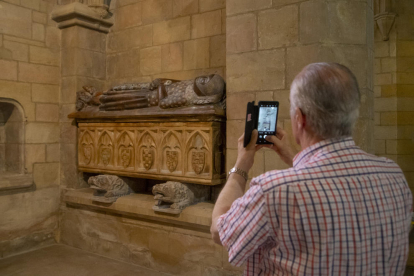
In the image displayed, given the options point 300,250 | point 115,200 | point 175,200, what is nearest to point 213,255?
point 175,200

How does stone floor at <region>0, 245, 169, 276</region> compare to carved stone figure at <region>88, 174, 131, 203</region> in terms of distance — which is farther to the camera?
carved stone figure at <region>88, 174, 131, 203</region>

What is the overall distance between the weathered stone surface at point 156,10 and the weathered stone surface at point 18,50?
1.33 m

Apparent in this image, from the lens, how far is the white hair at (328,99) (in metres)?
0.94

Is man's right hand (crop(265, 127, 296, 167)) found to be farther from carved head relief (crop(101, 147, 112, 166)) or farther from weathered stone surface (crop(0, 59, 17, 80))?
weathered stone surface (crop(0, 59, 17, 80))

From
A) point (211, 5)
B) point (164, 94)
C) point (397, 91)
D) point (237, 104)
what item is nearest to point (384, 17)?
point (397, 91)

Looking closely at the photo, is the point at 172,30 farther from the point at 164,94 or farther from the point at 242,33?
the point at 242,33

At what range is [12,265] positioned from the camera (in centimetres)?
348

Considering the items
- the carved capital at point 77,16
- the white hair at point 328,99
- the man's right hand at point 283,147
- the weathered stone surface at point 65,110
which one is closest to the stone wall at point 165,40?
the carved capital at point 77,16

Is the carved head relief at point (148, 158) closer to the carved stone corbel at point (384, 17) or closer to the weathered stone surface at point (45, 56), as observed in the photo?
the weathered stone surface at point (45, 56)

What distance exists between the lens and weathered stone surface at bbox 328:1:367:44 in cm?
247

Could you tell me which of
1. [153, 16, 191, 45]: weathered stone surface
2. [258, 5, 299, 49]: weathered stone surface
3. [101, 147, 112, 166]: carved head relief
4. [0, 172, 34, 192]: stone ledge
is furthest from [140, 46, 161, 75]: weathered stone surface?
[0, 172, 34, 192]: stone ledge

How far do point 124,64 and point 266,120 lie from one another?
3.33m

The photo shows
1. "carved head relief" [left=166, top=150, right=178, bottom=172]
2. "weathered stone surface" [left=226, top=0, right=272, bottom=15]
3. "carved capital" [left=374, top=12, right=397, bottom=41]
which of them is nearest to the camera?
"weathered stone surface" [left=226, top=0, right=272, bottom=15]

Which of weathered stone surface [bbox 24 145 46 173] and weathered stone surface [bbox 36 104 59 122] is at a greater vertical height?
weathered stone surface [bbox 36 104 59 122]
